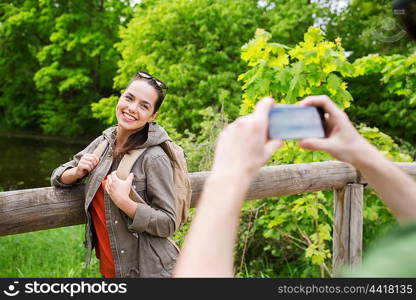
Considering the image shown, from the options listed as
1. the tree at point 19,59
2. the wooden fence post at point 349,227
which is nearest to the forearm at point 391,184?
the wooden fence post at point 349,227

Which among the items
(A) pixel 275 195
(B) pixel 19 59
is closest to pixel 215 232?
(A) pixel 275 195

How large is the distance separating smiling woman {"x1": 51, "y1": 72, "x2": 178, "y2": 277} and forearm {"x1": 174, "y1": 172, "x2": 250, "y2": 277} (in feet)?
3.72

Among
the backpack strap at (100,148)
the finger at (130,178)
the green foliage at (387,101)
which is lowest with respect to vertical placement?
the finger at (130,178)

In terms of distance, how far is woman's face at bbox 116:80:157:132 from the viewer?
77.9 inches

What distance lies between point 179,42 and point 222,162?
13.2m

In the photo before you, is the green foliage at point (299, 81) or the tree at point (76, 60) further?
the tree at point (76, 60)

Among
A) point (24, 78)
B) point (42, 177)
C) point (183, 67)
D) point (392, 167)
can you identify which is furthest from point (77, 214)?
point (24, 78)

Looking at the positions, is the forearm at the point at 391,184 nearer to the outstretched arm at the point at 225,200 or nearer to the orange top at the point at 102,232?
the outstretched arm at the point at 225,200

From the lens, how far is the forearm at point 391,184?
897 mm

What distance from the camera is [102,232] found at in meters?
1.98

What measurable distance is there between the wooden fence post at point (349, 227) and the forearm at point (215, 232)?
2470 millimetres

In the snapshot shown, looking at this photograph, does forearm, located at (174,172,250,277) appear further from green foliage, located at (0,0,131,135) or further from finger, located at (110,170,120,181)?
green foliage, located at (0,0,131,135)

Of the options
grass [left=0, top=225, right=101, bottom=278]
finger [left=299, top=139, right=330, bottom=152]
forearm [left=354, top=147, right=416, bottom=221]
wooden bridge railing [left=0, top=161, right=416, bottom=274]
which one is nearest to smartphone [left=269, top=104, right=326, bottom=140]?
finger [left=299, top=139, right=330, bottom=152]

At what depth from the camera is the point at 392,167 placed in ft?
3.09
